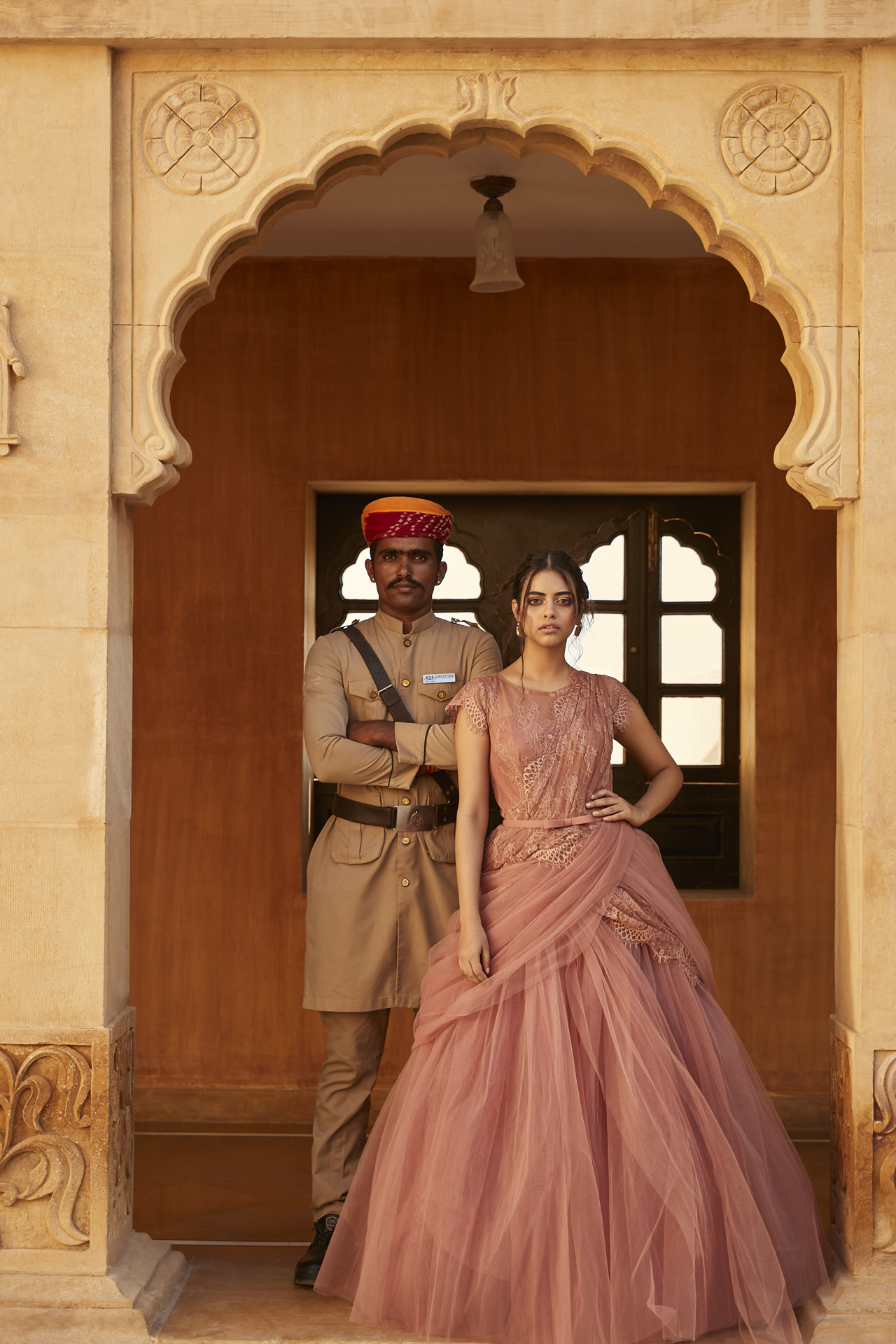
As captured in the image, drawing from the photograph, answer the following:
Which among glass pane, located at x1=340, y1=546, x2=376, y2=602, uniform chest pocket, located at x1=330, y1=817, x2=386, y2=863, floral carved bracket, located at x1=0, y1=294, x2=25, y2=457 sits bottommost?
uniform chest pocket, located at x1=330, y1=817, x2=386, y2=863

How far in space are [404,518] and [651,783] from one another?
92cm

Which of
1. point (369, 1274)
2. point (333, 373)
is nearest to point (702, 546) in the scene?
point (333, 373)

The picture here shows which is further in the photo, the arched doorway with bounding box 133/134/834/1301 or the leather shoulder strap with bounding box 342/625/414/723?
the arched doorway with bounding box 133/134/834/1301

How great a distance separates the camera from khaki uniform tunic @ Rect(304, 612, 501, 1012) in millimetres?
3387

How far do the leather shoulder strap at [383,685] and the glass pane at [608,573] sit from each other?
74.7 inches

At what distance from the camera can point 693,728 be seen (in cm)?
524

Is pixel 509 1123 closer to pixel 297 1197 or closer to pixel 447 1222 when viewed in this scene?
pixel 447 1222

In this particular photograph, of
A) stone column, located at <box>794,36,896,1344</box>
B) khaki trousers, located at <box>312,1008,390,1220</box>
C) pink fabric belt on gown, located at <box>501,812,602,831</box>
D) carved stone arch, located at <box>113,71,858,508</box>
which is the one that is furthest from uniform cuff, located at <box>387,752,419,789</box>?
stone column, located at <box>794,36,896,1344</box>

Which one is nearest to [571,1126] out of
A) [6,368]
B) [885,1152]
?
[885,1152]

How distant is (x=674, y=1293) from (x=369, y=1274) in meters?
0.67

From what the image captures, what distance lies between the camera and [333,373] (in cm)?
507

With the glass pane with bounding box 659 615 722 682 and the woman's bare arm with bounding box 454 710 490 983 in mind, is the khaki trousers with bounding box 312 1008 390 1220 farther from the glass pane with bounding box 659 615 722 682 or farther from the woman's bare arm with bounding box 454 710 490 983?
the glass pane with bounding box 659 615 722 682

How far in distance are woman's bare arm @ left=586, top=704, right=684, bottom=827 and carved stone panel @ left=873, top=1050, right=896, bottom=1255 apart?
2.45ft

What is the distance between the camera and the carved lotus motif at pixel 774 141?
3.12 m
